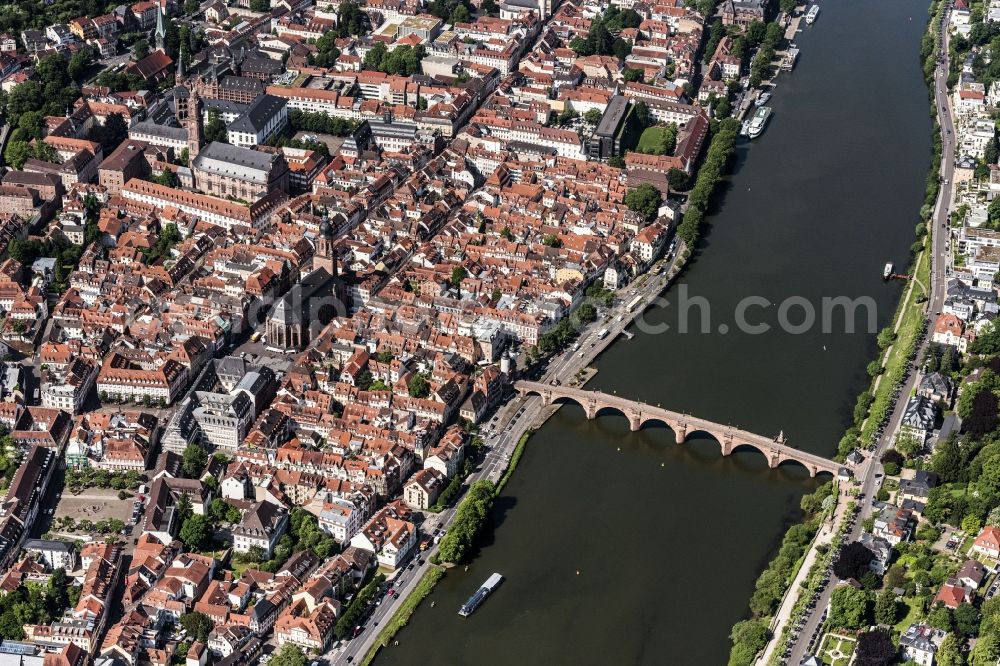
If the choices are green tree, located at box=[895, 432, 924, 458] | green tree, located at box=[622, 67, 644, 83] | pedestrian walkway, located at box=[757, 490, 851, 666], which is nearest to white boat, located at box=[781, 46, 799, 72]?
green tree, located at box=[622, 67, 644, 83]

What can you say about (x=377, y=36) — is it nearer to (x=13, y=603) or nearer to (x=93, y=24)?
(x=93, y=24)

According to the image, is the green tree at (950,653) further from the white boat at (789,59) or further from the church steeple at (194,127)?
the white boat at (789,59)

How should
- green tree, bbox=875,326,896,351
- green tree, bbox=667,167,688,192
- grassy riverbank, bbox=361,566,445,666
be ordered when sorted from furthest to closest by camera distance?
green tree, bbox=667,167,688,192, green tree, bbox=875,326,896,351, grassy riverbank, bbox=361,566,445,666

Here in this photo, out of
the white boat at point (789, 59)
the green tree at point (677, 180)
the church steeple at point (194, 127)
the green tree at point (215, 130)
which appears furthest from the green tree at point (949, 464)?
the white boat at point (789, 59)

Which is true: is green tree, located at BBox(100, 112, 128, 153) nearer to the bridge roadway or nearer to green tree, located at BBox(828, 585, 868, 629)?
the bridge roadway

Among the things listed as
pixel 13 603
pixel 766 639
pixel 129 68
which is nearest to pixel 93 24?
pixel 129 68

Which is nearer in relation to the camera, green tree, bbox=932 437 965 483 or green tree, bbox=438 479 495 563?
green tree, bbox=438 479 495 563

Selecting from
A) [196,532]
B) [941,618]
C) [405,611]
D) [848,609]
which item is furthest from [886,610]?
[196,532]
